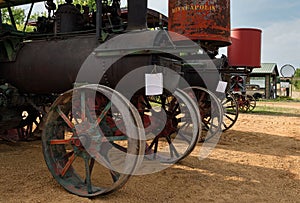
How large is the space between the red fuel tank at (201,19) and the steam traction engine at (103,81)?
0.4 inches

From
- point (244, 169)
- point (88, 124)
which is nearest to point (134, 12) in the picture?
point (88, 124)

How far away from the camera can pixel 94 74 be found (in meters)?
2.95

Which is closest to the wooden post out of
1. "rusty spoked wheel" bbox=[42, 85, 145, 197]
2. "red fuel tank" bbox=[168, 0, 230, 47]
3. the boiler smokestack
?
"red fuel tank" bbox=[168, 0, 230, 47]

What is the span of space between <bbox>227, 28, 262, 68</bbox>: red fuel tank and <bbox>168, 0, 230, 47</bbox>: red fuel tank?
3386mm

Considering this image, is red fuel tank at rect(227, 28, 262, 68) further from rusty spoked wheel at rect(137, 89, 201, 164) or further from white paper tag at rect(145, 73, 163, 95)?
white paper tag at rect(145, 73, 163, 95)

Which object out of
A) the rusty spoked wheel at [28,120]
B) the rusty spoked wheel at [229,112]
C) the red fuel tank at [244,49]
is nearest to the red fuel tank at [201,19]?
the rusty spoked wheel at [28,120]

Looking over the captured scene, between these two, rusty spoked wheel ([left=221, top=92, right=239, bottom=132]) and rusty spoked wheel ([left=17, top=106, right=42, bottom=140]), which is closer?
rusty spoked wheel ([left=17, top=106, right=42, bottom=140])

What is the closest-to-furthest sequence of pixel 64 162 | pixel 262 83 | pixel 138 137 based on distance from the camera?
pixel 138 137 < pixel 64 162 < pixel 262 83

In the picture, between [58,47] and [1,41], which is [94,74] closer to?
[58,47]

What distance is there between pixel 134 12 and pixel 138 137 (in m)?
1.36

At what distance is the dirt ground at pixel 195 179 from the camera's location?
2621 millimetres

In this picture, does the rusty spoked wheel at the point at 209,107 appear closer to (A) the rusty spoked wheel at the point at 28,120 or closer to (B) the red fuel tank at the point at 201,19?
(B) the red fuel tank at the point at 201,19

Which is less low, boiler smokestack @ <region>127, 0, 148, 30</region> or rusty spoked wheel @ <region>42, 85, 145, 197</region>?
boiler smokestack @ <region>127, 0, 148, 30</region>

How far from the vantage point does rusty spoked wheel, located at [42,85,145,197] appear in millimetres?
2336
